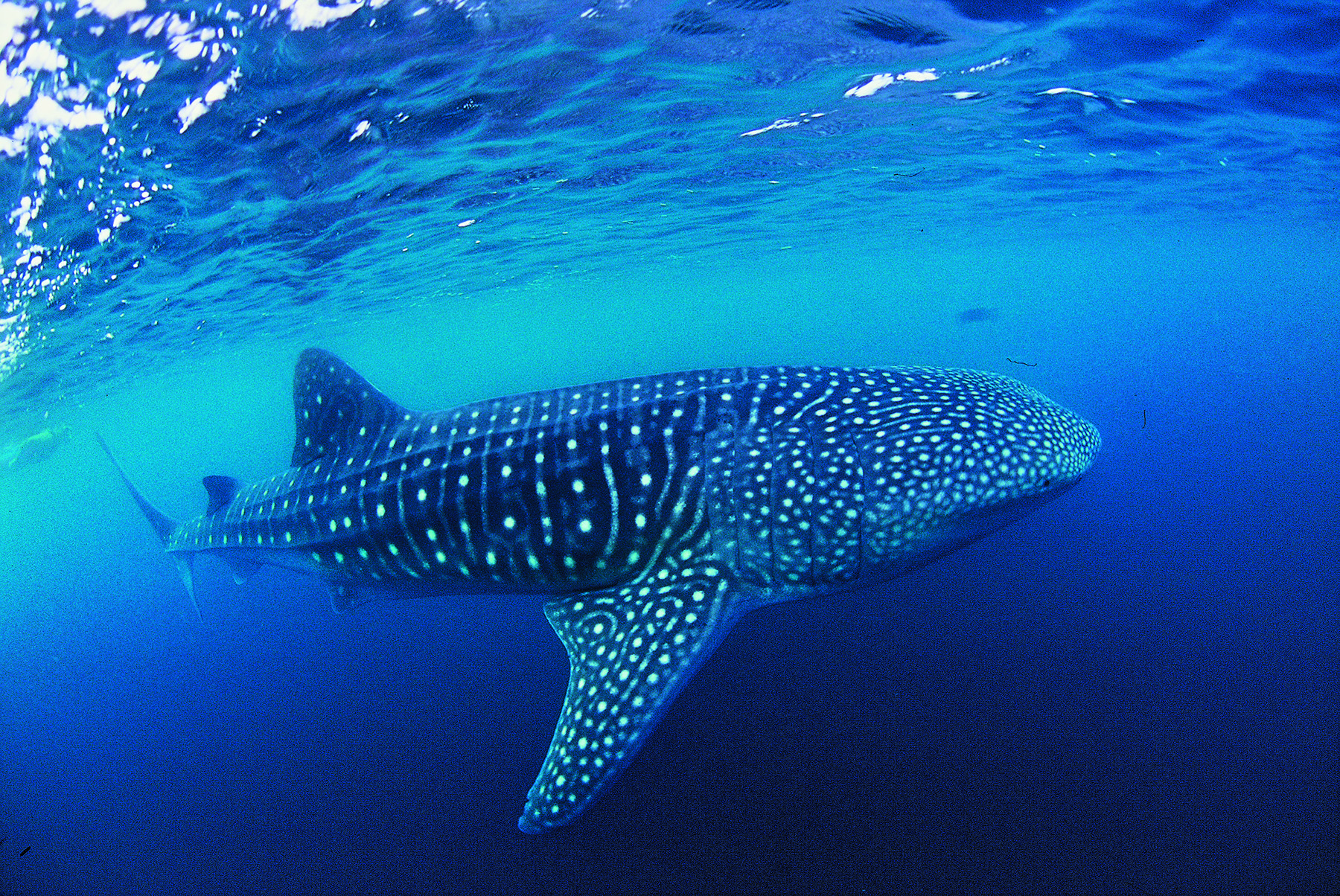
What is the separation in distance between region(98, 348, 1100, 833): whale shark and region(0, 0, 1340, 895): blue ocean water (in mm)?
1911

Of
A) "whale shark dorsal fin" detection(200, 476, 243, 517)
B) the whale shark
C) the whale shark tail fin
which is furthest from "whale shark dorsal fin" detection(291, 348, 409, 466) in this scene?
the whale shark tail fin

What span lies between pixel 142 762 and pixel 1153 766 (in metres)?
10.1

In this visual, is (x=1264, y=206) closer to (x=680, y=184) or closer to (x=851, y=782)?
(x=680, y=184)

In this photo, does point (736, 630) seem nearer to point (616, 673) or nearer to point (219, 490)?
point (616, 673)

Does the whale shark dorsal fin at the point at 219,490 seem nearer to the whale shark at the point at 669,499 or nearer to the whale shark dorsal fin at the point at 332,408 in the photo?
the whale shark dorsal fin at the point at 332,408

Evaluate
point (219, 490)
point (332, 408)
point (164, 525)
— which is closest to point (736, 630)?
point (332, 408)

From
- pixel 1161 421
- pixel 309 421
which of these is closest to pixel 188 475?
pixel 309 421

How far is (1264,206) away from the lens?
75.4 feet

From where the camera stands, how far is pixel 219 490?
5816mm

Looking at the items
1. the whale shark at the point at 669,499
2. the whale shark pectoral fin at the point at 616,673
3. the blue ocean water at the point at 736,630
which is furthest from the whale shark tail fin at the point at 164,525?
the whale shark pectoral fin at the point at 616,673

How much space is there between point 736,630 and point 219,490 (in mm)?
5297

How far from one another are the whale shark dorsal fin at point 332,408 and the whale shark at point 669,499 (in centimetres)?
18

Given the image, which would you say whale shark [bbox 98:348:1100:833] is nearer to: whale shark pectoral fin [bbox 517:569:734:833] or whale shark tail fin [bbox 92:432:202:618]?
whale shark pectoral fin [bbox 517:569:734:833]

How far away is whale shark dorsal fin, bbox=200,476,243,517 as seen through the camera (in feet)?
18.8
